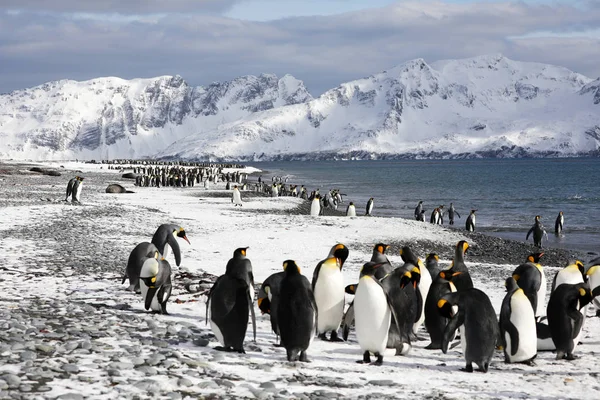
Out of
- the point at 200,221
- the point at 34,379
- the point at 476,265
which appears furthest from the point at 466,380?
the point at 200,221

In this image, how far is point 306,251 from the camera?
15.9 m

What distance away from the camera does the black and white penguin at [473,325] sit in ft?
22.8

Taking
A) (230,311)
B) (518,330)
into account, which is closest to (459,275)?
(518,330)

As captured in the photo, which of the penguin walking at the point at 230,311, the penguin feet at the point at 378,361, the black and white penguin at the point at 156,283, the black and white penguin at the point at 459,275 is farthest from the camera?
the black and white penguin at the point at 459,275

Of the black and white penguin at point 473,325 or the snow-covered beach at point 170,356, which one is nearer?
the snow-covered beach at point 170,356

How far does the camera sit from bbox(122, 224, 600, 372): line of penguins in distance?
6.96 m

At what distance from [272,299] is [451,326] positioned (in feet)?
6.45

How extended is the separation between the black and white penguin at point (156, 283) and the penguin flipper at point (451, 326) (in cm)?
338

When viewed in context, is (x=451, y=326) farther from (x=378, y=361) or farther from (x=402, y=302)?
(x=378, y=361)

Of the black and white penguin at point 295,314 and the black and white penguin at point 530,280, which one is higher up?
the black and white penguin at point 530,280

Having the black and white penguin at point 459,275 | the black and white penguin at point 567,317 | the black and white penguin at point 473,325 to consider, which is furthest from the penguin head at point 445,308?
the black and white penguin at point 567,317

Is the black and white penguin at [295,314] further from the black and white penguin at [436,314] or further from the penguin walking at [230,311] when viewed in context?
the black and white penguin at [436,314]

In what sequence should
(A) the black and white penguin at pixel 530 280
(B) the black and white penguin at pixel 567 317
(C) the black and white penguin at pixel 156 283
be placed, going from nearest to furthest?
(B) the black and white penguin at pixel 567 317, (C) the black and white penguin at pixel 156 283, (A) the black and white penguin at pixel 530 280

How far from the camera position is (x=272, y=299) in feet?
23.8
